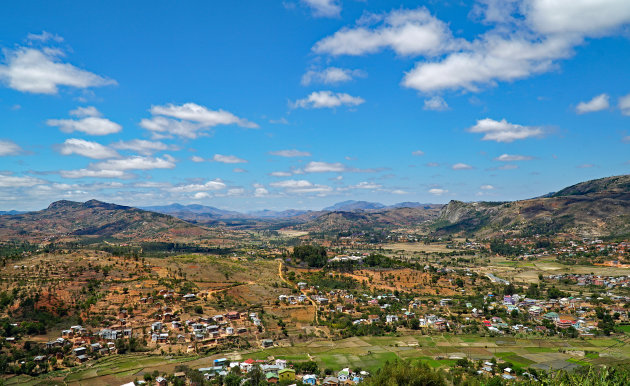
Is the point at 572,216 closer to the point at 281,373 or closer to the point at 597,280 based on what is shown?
the point at 597,280

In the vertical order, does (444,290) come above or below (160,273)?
below

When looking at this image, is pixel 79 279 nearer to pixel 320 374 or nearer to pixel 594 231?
pixel 320 374

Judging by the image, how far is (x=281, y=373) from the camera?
36812 millimetres

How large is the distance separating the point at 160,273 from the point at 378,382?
55206mm

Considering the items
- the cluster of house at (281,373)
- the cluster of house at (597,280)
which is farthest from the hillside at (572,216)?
the cluster of house at (281,373)

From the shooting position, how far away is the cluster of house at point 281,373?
3606cm

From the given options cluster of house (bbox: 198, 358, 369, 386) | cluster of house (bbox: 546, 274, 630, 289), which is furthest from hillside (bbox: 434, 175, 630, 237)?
cluster of house (bbox: 198, 358, 369, 386)

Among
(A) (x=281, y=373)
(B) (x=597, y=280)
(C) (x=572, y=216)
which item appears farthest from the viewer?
(C) (x=572, y=216)

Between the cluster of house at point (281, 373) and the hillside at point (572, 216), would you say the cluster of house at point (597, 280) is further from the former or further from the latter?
the cluster of house at point (281, 373)

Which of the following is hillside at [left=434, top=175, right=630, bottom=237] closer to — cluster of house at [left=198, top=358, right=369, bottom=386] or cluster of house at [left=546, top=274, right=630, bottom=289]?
cluster of house at [left=546, top=274, right=630, bottom=289]

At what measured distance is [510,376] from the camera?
1447 inches

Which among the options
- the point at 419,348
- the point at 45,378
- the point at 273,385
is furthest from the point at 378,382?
the point at 45,378

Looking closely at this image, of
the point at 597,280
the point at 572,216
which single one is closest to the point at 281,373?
the point at 597,280

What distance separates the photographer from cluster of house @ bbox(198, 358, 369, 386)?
3606cm
